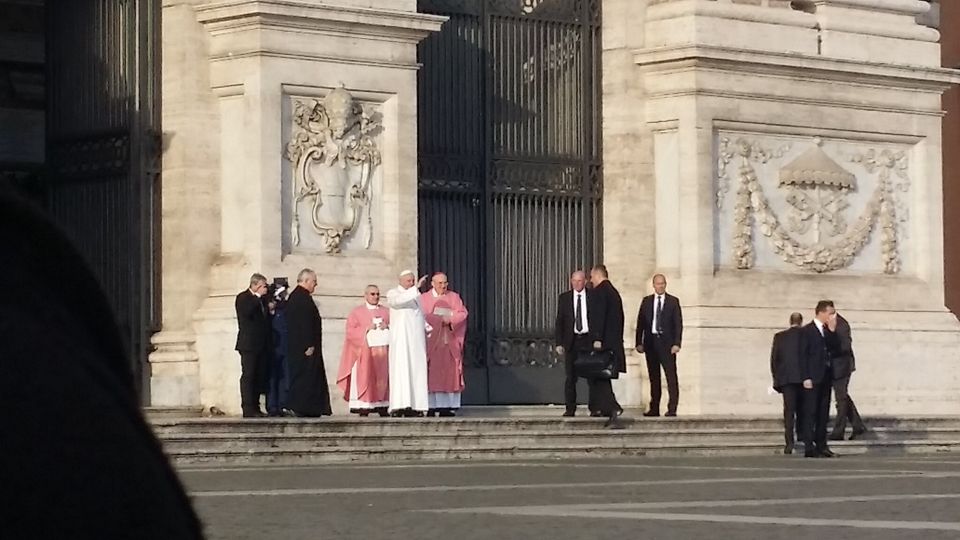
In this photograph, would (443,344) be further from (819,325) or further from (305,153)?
(819,325)

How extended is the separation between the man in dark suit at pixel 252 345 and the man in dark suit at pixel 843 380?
15.4 ft

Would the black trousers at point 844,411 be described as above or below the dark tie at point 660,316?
below

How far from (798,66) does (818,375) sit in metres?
4.30

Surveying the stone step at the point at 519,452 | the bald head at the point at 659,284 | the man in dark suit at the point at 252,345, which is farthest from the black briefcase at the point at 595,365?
the man in dark suit at the point at 252,345

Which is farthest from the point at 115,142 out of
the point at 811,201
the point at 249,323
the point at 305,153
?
the point at 811,201

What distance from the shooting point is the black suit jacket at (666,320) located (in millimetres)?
19844

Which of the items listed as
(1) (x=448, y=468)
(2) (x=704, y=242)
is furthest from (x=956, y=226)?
(1) (x=448, y=468)

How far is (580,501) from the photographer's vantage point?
10.4 m

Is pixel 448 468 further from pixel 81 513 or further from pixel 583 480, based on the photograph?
pixel 81 513

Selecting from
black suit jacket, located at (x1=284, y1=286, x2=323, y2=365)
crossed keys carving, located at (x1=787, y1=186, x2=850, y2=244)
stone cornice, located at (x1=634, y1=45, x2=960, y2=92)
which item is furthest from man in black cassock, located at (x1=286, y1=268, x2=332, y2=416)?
crossed keys carving, located at (x1=787, y1=186, x2=850, y2=244)

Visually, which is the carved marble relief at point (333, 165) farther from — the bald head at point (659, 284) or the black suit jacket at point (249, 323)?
the bald head at point (659, 284)

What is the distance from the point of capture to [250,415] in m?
17.3

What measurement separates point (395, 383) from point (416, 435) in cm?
168

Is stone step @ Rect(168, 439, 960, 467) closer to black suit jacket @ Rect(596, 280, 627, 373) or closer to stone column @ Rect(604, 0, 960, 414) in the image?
black suit jacket @ Rect(596, 280, 627, 373)
